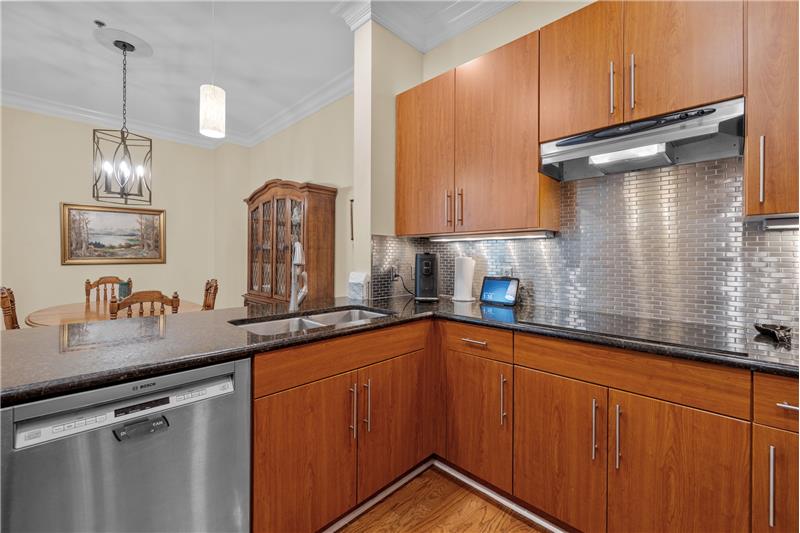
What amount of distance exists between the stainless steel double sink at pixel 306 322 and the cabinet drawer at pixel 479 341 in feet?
1.22

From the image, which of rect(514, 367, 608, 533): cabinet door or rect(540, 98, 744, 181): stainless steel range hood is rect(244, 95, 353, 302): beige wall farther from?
rect(514, 367, 608, 533): cabinet door

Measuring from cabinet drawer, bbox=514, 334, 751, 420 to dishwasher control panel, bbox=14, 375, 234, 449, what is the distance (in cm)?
121

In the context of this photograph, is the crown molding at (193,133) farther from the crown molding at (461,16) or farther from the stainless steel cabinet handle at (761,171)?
the stainless steel cabinet handle at (761,171)

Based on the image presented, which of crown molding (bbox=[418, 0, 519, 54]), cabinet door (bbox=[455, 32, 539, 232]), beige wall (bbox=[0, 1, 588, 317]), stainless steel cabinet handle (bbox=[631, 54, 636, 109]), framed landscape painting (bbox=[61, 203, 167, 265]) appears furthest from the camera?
framed landscape painting (bbox=[61, 203, 167, 265])

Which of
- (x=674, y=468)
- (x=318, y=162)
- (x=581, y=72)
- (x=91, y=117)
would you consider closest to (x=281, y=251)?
(x=318, y=162)

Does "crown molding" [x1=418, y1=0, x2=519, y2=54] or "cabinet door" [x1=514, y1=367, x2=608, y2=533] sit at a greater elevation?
"crown molding" [x1=418, y1=0, x2=519, y2=54]

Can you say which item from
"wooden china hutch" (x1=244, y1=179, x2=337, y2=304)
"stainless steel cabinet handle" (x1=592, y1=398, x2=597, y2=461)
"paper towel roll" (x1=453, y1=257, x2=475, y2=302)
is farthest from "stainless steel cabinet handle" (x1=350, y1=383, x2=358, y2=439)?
"wooden china hutch" (x1=244, y1=179, x2=337, y2=304)

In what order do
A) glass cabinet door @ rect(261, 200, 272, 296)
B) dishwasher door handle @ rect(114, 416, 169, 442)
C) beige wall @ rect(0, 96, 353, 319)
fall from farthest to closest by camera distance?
glass cabinet door @ rect(261, 200, 272, 296)
beige wall @ rect(0, 96, 353, 319)
dishwasher door handle @ rect(114, 416, 169, 442)

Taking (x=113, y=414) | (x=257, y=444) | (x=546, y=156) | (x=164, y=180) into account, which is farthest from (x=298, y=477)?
(x=164, y=180)

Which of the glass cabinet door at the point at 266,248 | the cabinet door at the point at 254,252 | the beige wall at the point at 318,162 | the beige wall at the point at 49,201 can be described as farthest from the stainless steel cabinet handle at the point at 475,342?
the beige wall at the point at 49,201

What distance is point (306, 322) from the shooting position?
6.14ft

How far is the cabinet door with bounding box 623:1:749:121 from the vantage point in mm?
1304

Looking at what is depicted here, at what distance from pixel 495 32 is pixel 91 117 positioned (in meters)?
4.35

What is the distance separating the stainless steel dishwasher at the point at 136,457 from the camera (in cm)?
83
